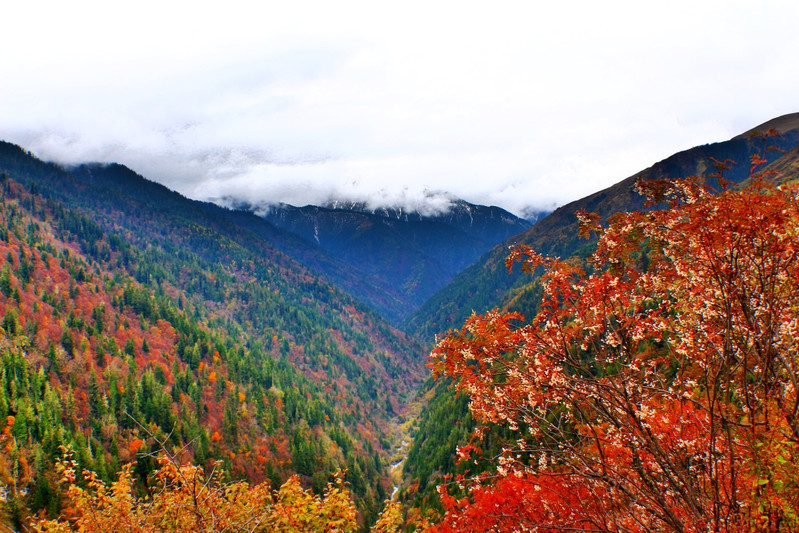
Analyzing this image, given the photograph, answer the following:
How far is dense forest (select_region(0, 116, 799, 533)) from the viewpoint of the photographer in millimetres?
7180

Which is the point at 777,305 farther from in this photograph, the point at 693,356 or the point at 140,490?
the point at 140,490

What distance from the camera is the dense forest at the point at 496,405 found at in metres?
7.18

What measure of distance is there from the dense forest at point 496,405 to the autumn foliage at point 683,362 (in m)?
0.07

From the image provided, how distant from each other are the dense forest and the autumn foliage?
71 millimetres

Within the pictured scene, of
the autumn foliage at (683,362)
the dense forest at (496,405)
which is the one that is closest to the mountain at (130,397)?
the dense forest at (496,405)

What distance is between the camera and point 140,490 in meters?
86.4

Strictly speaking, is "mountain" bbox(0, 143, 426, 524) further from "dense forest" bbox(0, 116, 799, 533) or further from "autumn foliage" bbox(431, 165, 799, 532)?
"autumn foliage" bbox(431, 165, 799, 532)

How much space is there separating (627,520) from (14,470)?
10137 centimetres

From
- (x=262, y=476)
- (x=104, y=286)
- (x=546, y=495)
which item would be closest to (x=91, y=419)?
(x=262, y=476)

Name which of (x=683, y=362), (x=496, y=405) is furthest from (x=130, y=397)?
(x=683, y=362)

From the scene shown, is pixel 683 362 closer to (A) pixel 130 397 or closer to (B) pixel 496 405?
(B) pixel 496 405

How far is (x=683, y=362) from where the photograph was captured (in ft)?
26.6

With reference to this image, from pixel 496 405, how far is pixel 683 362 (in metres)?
4.13

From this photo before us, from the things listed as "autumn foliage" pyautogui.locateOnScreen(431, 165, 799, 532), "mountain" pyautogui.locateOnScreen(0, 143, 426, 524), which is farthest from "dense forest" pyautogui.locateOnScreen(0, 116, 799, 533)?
"mountain" pyautogui.locateOnScreen(0, 143, 426, 524)
